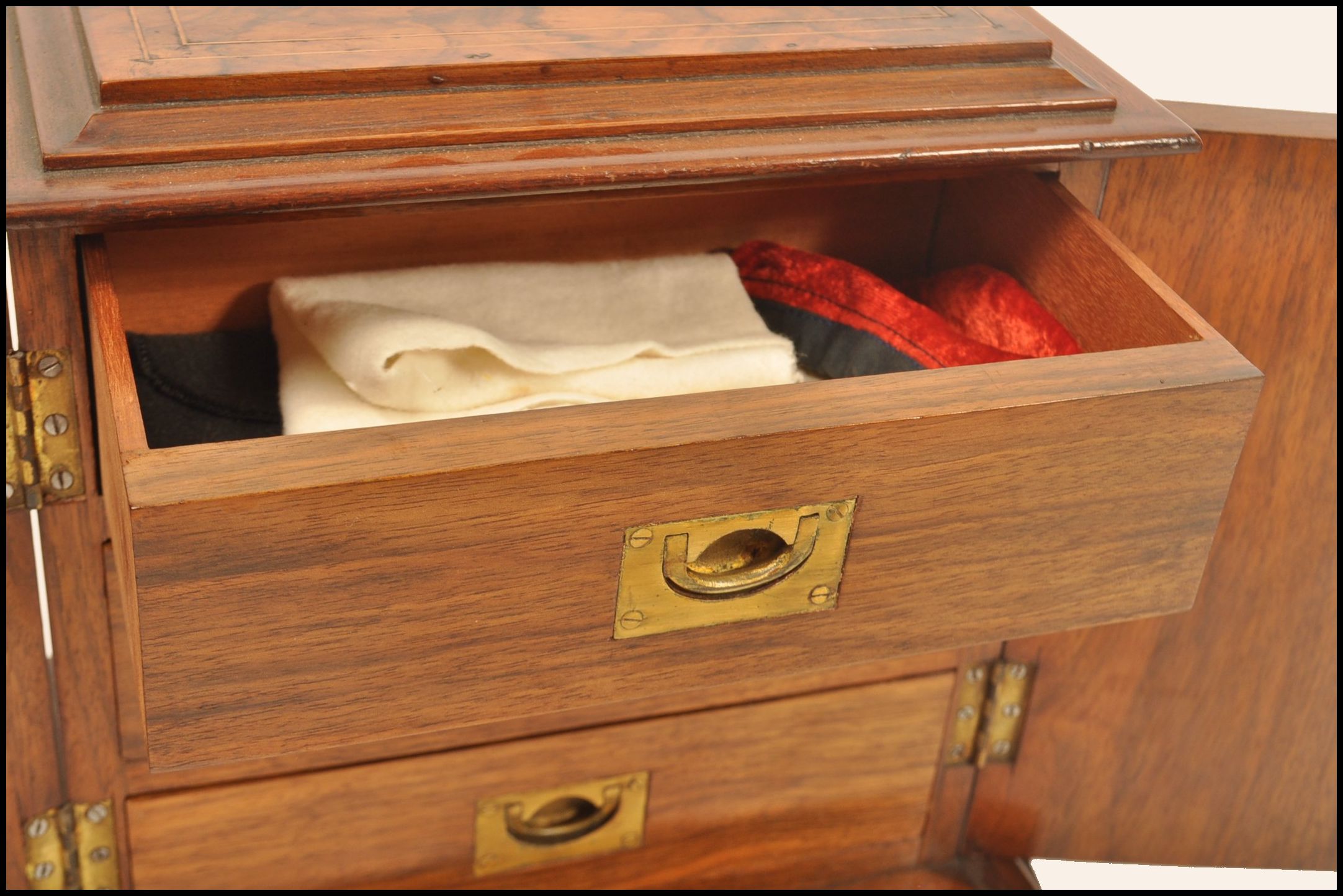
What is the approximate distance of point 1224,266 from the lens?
862 mm

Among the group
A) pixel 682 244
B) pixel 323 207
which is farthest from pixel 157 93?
pixel 682 244

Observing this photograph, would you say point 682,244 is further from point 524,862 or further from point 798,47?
point 524,862

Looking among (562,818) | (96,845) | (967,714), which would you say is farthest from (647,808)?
(96,845)

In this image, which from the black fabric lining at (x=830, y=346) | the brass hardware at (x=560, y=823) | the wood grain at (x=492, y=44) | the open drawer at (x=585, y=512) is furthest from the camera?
the brass hardware at (x=560, y=823)

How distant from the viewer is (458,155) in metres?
0.65

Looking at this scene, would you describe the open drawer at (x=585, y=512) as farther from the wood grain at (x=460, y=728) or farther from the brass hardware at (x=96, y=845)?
the brass hardware at (x=96, y=845)

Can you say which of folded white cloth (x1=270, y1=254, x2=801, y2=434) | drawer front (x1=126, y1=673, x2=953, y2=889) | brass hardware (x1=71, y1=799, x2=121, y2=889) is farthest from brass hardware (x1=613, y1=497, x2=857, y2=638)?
A: brass hardware (x1=71, y1=799, x2=121, y2=889)

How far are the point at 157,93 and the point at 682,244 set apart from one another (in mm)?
308

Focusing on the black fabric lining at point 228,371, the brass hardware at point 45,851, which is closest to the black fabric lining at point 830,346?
the black fabric lining at point 228,371

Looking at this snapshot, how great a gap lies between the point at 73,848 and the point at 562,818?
281 mm

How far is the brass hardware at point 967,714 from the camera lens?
0.97 metres

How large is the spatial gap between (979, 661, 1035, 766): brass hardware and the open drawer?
0.81 feet

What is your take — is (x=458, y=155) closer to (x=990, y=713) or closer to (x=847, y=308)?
(x=847, y=308)

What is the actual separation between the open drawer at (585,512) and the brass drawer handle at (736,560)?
0.7 inches
